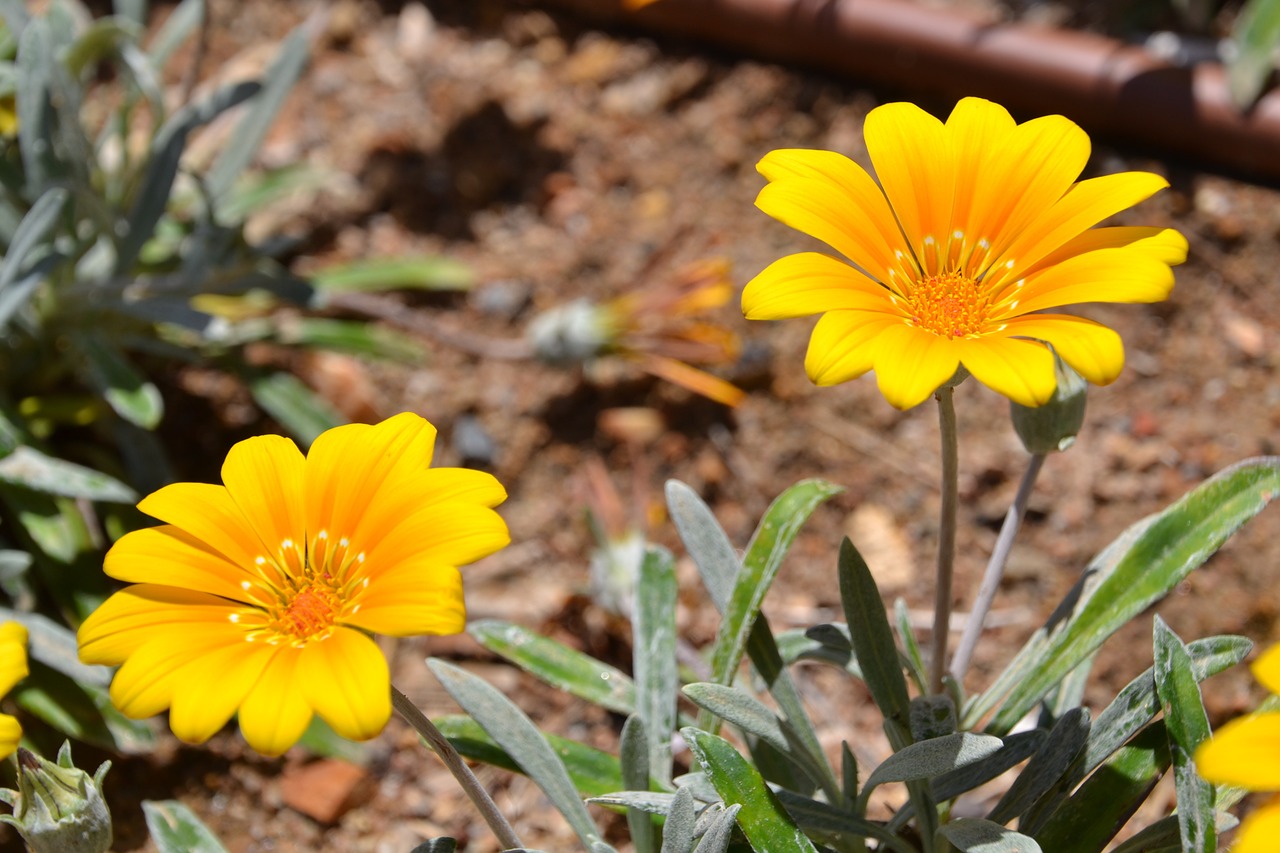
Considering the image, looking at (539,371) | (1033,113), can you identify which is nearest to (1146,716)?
(539,371)

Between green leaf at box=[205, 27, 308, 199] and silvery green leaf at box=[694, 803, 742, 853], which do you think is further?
green leaf at box=[205, 27, 308, 199]

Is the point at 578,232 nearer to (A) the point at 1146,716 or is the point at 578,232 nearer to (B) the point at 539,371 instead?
(B) the point at 539,371

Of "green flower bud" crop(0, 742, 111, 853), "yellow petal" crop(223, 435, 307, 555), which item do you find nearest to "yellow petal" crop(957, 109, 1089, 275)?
"yellow petal" crop(223, 435, 307, 555)

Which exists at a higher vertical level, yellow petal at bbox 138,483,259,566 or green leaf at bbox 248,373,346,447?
green leaf at bbox 248,373,346,447

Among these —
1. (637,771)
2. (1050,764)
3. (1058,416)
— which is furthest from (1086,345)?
(637,771)

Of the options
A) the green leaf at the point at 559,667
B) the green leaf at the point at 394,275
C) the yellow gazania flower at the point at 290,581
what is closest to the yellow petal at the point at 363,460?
the yellow gazania flower at the point at 290,581

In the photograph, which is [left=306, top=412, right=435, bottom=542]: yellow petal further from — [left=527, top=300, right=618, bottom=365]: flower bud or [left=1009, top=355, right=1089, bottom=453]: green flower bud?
[left=527, top=300, right=618, bottom=365]: flower bud

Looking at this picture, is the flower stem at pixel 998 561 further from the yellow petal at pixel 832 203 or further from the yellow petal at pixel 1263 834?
the yellow petal at pixel 1263 834
